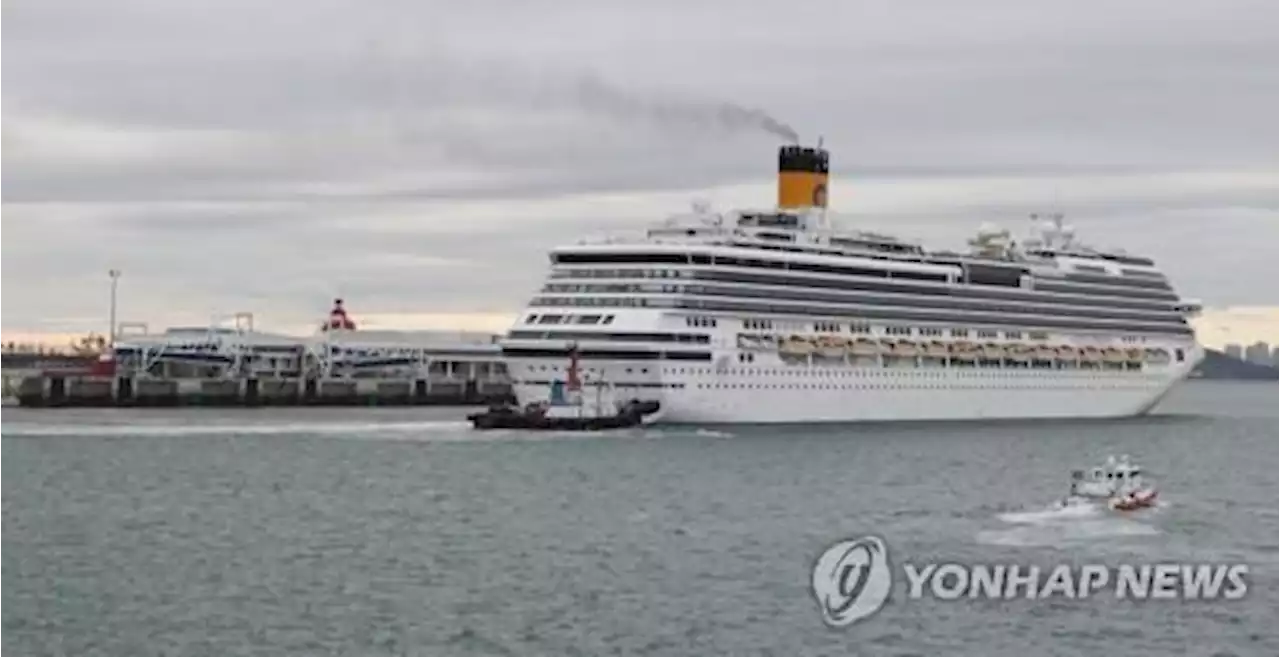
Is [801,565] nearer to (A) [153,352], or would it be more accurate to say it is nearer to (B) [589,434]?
(B) [589,434]

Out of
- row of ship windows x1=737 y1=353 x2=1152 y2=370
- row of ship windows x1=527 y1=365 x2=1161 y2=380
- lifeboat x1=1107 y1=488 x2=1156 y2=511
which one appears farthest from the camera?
row of ship windows x1=737 y1=353 x2=1152 y2=370

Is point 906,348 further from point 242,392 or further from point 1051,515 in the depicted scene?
point 242,392

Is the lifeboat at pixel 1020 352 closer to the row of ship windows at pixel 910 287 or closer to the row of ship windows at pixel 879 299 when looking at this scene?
the row of ship windows at pixel 879 299

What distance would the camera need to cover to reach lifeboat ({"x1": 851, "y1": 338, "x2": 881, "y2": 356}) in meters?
78.5

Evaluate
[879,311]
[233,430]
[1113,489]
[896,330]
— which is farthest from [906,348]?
[1113,489]

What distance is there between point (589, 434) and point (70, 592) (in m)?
35.1

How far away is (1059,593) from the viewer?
3241 cm

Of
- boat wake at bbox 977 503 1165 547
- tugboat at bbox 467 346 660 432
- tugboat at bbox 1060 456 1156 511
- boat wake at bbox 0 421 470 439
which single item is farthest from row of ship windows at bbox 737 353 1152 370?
boat wake at bbox 977 503 1165 547

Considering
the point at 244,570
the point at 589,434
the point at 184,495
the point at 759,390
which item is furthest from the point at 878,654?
the point at 759,390

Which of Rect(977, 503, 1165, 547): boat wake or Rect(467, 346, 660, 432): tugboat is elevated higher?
Rect(467, 346, 660, 432): tugboat

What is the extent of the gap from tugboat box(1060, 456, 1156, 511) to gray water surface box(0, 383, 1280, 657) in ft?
2.25

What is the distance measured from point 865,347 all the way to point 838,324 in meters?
1.19

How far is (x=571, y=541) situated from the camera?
1576 inches

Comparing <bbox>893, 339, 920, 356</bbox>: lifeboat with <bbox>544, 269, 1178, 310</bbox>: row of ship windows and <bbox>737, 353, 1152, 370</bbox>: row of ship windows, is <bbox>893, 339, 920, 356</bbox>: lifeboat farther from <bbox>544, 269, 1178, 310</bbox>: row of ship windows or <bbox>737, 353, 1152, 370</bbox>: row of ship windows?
<bbox>544, 269, 1178, 310</bbox>: row of ship windows
